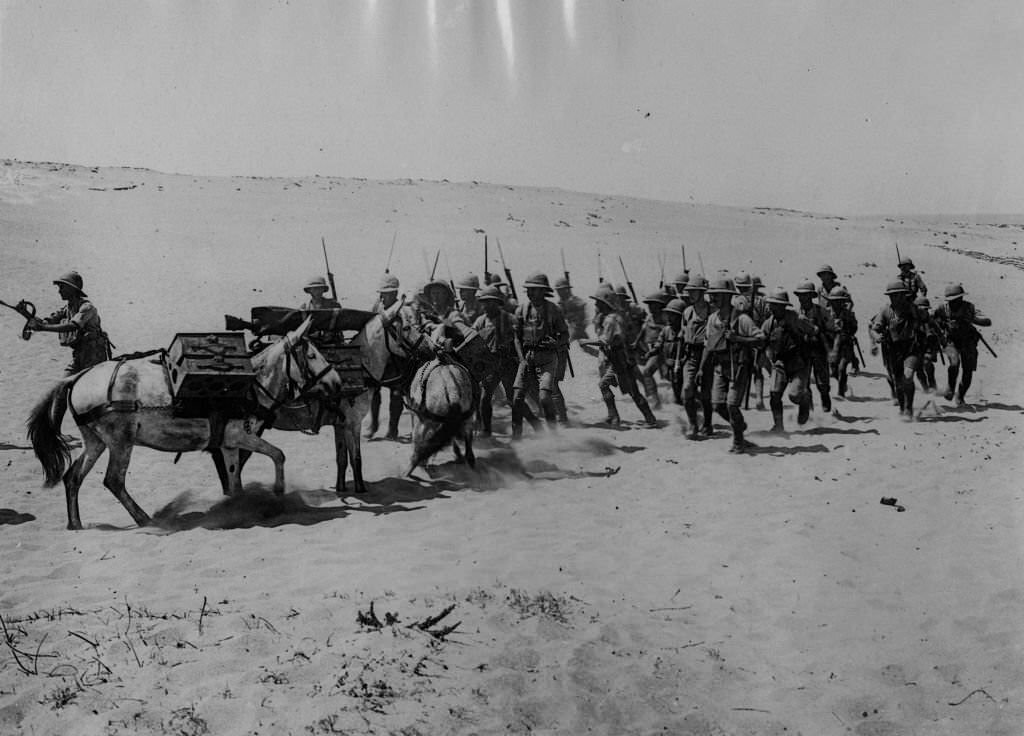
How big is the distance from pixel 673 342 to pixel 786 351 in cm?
208

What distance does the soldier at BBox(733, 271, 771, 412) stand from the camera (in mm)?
15583

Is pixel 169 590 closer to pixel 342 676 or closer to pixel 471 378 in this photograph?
pixel 342 676

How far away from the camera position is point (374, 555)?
803 centimetres

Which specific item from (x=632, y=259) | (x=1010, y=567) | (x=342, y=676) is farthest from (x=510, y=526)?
(x=632, y=259)

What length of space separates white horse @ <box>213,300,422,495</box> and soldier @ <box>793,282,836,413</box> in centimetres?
594

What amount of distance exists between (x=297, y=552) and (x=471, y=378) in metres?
3.66

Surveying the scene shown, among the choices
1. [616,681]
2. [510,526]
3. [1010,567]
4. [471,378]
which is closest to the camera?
[616,681]

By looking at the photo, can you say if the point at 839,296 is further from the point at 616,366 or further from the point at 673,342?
the point at 616,366

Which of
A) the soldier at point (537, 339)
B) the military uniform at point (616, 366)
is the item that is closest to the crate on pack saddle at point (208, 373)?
the soldier at point (537, 339)

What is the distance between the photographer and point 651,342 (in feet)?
53.4

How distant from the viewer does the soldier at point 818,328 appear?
13.7m

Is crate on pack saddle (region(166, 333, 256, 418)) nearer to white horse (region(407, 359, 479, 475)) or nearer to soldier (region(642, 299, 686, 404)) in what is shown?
white horse (region(407, 359, 479, 475))

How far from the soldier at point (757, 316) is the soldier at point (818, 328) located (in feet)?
3.25

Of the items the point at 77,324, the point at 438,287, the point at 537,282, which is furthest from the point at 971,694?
the point at 77,324
